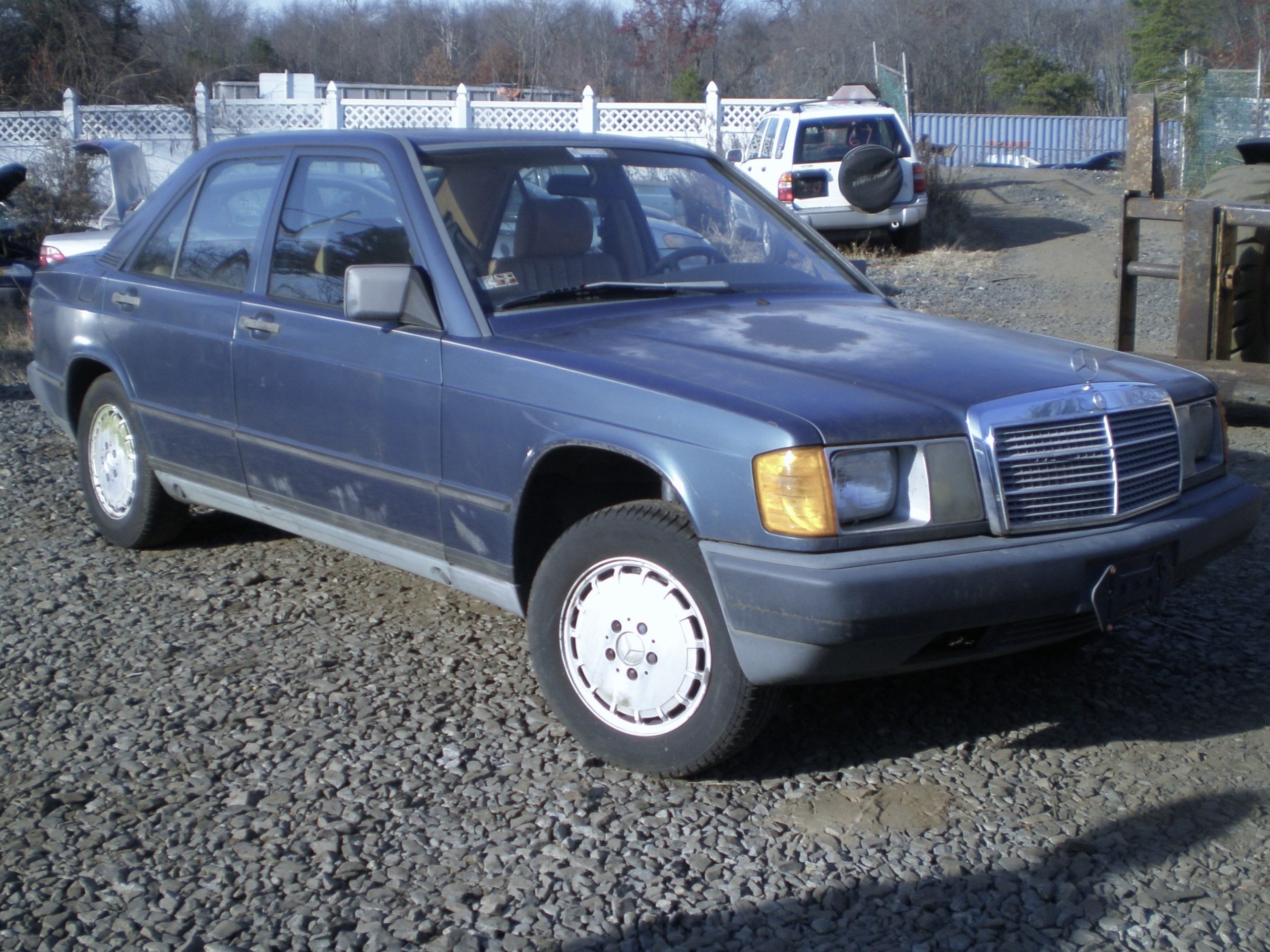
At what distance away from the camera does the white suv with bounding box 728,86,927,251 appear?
636 inches

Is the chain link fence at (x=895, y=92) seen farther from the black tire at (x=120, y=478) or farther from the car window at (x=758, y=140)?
the black tire at (x=120, y=478)

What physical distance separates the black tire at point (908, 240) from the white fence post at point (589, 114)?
29.1ft

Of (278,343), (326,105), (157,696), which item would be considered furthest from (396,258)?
(326,105)

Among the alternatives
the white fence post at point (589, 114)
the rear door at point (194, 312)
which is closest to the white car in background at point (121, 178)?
the rear door at point (194, 312)

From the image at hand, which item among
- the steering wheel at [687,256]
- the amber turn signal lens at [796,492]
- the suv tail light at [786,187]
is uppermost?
the suv tail light at [786,187]

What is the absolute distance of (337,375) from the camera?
154 inches

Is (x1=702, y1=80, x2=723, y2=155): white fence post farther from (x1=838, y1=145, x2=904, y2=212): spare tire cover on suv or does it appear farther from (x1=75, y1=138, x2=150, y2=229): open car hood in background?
(x1=75, y1=138, x2=150, y2=229): open car hood in background

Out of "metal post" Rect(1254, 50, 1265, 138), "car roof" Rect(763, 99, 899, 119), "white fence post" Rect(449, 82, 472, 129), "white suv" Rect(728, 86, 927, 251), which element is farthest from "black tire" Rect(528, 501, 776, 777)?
"white fence post" Rect(449, 82, 472, 129)

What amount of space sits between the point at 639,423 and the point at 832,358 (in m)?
0.60

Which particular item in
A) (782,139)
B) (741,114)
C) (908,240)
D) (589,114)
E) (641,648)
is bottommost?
(641,648)

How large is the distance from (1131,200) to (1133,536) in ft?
14.2

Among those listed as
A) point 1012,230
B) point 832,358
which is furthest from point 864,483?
point 1012,230

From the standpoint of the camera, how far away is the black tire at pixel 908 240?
55.9 ft

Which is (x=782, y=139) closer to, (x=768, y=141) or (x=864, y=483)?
(x=768, y=141)
